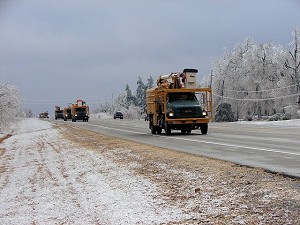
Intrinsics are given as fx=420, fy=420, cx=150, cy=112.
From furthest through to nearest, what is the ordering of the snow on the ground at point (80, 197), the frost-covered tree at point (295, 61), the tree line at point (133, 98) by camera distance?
the tree line at point (133, 98) → the frost-covered tree at point (295, 61) → the snow on the ground at point (80, 197)

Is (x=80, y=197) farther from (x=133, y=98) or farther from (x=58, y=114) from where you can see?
(x=133, y=98)

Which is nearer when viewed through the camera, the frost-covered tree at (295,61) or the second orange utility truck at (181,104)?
the second orange utility truck at (181,104)

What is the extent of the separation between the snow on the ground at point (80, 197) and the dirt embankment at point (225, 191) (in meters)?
0.35

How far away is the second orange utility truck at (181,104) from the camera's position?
76.7ft

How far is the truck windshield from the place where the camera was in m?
24.2

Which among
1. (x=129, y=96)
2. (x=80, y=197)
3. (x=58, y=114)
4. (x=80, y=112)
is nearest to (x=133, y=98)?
(x=129, y=96)

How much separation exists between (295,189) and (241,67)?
70852mm

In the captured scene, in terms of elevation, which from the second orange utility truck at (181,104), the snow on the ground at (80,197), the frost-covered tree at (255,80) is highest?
the frost-covered tree at (255,80)

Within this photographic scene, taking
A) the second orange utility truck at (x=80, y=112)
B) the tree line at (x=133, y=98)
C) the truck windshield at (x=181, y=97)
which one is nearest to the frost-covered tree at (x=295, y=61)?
the second orange utility truck at (x=80, y=112)

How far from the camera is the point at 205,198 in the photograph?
6.69m

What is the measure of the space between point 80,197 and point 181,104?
1671 centimetres

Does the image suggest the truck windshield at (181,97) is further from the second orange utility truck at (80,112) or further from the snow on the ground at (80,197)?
the second orange utility truck at (80,112)

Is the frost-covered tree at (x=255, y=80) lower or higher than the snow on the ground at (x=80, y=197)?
higher

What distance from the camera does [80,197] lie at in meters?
7.45
